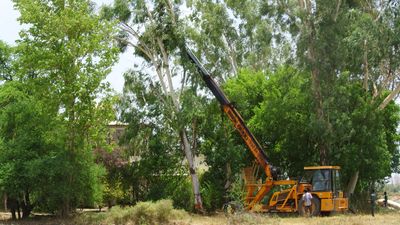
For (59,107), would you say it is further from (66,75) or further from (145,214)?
(145,214)

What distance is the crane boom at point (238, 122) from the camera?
92.2 ft

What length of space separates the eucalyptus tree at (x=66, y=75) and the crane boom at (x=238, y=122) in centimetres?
534

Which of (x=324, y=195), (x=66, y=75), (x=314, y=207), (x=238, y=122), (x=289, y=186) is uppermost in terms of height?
(x=66, y=75)

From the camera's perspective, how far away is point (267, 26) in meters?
36.5

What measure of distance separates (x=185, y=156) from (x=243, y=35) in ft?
46.2

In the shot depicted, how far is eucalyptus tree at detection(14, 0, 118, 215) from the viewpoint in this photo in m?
25.1

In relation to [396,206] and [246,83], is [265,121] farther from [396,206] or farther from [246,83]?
[396,206]

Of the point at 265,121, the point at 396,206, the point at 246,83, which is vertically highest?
the point at 246,83

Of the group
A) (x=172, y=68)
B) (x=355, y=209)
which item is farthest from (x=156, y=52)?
(x=355, y=209)

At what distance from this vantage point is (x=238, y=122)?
93.9 feet

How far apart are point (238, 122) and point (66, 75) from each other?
9.10 meters

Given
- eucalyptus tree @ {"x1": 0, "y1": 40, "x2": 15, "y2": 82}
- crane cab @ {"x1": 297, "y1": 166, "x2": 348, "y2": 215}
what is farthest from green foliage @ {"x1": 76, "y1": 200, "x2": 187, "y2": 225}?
eucalyptus tree @ {"x1": 0, "y1": 40, "x2": 15, "y2": 82}

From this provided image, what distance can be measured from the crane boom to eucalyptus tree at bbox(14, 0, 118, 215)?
17.5ft

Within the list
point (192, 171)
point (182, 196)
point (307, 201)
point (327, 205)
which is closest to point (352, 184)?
point (327, 205)
